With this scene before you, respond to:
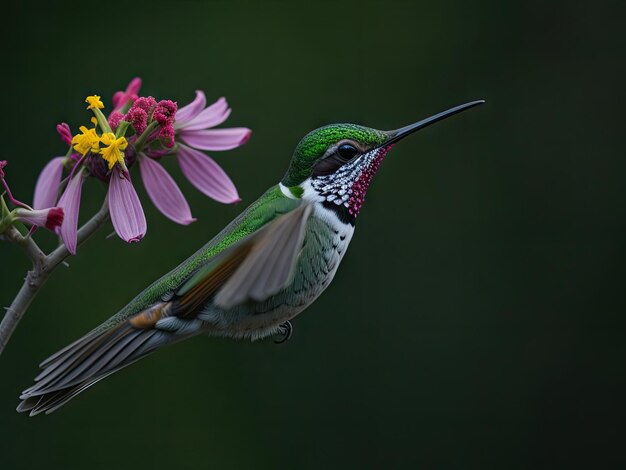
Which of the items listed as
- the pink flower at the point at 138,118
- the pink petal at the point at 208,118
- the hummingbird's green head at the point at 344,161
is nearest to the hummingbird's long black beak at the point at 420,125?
the hummingbird's green head at the point at 344,161

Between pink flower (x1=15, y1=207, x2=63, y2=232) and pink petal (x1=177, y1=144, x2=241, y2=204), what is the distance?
1.10ft

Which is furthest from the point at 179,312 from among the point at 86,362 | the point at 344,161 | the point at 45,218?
the point at 344,161

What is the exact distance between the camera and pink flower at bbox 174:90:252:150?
1574mm

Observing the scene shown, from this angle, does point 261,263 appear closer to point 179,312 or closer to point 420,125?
point 179,312

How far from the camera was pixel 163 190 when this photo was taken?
1606 mm

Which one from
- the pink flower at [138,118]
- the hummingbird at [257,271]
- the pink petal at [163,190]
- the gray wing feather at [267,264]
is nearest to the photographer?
the gray wing feather at [267,264]

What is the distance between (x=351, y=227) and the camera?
1568 mm

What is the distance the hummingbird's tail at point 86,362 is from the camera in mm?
1377

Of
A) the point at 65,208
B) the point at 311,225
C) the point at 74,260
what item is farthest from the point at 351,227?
the point at 74,260

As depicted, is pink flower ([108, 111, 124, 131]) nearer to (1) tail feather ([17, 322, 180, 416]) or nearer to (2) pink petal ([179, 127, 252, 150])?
Answer: (2) pink petal ([179, 127, 252, 150])

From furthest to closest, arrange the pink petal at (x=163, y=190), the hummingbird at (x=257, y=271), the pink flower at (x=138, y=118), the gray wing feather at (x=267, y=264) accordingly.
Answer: the pink petal at (x=163, y=190) < the pink flower at (x=138, y=118) < the hummingbird at (x=257, y=271) < the gray wing feather at (x=267, y=264)

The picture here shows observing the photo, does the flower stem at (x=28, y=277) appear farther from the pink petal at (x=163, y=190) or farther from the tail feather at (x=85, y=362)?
the pink petal at (x=163, y=190)

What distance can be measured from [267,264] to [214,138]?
423 millimetres

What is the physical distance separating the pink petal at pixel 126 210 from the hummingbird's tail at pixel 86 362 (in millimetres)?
159
